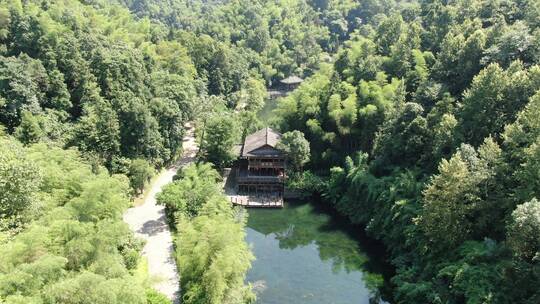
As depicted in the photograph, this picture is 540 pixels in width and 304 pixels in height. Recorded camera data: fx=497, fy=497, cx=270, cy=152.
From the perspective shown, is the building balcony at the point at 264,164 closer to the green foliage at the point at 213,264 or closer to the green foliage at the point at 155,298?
the green foliage at the point at 213,264

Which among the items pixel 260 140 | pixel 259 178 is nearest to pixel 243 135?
pixel 260 140

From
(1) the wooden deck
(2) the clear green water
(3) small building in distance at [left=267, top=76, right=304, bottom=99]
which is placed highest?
(3) small building in distance at [left=267, top=76, right=304, bottom=99]

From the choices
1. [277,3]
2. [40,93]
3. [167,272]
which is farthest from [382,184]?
[277,3]

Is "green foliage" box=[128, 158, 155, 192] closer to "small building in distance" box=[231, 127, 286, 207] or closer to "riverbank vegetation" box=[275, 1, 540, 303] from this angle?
"small building in distance" box=[231, 127, 286, 207]

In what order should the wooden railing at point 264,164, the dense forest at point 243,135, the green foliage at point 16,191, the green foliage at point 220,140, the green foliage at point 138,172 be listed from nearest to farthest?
the dense forest at point 243,135, the green foliage at point 16,191, the green foliage at point 138,172, the wooden railing at point 264,164, the green foliage at point 220,140

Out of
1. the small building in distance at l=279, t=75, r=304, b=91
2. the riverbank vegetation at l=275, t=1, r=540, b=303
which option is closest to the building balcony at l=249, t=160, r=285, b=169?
the riverbank vegetation at l=275, t=1, r=540, b=303

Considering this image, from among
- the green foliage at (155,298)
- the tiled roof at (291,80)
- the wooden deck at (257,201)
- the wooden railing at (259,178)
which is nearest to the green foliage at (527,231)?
the green foliage at (155,298)
